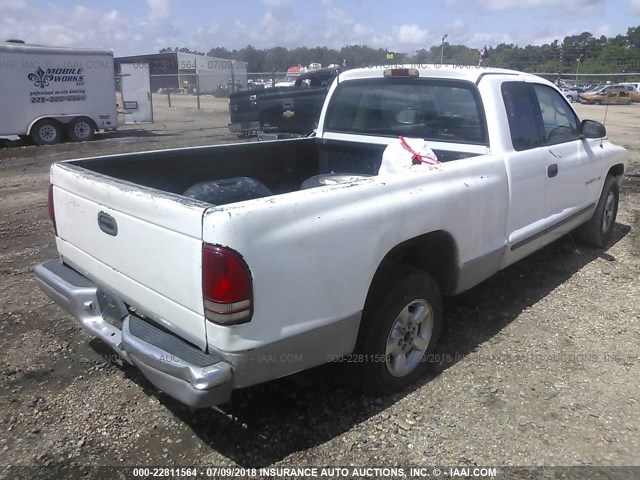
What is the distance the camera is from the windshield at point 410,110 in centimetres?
399

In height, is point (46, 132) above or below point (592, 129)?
below

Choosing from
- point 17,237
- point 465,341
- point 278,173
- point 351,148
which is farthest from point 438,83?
point 17,237

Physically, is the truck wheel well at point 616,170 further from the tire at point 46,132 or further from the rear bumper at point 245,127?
the tire at point 46,132

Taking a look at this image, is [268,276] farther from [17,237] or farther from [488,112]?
[17,237]

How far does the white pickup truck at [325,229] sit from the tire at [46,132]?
13362mm

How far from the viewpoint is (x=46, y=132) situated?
1561 centimetres

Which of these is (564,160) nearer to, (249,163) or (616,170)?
(616,170)

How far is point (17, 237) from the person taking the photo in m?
6.31

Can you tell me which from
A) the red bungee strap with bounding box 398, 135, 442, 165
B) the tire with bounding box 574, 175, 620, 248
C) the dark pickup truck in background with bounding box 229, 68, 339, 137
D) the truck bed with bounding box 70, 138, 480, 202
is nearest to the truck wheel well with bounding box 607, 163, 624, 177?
the tire with bounding box 574, 175, 620, 248

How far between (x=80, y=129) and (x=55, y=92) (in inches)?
50.1

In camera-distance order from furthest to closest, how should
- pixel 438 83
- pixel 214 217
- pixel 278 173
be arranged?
pixel 278 173, pixel 438 83, pixel 214 217

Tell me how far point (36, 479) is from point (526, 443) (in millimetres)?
2500

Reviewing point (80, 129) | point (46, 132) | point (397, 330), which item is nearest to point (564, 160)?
point (397, 330)

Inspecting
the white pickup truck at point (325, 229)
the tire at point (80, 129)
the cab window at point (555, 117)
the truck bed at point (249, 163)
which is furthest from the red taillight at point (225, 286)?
the tire at point (80, 129)
